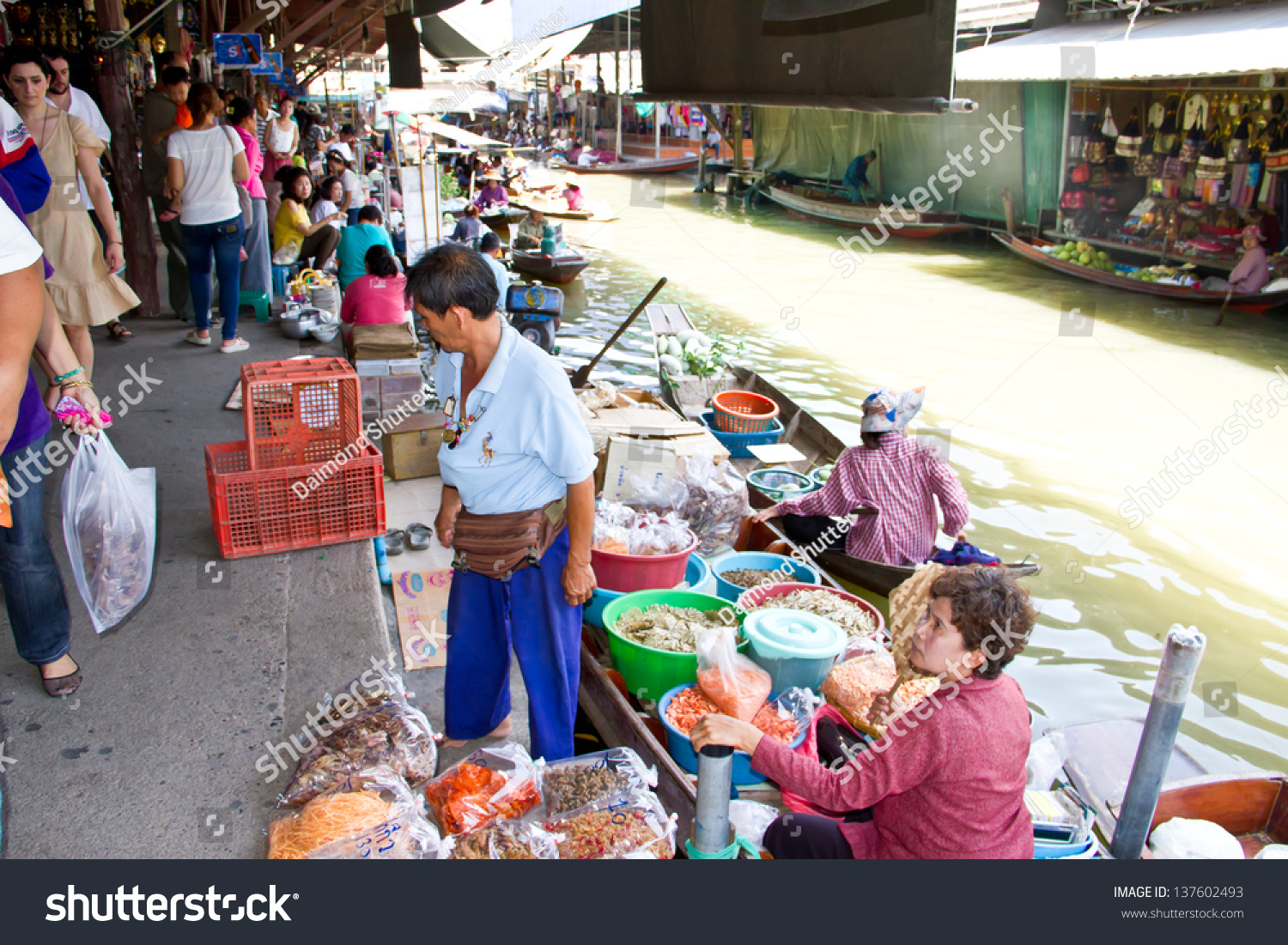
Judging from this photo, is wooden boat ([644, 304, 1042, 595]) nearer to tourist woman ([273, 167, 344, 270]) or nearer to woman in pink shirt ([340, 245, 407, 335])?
woman in pink shirt ([340, 245, 407, 335])

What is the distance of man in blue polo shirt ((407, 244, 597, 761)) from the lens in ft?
8.14

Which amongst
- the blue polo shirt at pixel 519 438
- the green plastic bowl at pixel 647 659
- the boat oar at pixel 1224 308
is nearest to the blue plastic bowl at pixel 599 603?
the green plastic bowl at pixel 647 659

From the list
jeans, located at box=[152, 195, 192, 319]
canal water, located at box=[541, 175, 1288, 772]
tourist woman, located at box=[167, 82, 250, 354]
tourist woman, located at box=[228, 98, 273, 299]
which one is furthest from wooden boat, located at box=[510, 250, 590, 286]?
tourist woman, located at box=[167, 82, 250, 354]

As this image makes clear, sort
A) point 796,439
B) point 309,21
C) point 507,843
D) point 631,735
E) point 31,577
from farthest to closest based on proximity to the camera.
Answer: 1. point 309,21
2. point 796,439
3. point 631,735
4. point 31,577
5. point 507,843

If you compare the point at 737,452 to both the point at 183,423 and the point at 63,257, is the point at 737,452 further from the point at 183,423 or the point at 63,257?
the point at 63,257

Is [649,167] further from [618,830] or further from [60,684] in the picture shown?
[618,830]

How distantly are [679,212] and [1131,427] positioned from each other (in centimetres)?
1961

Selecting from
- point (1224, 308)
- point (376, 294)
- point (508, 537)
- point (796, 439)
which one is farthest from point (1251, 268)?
point (508, 537)

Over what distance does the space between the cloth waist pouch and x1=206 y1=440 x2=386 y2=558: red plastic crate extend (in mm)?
1449

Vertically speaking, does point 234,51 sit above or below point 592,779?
above

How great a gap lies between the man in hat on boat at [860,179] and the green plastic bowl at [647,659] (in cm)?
2021

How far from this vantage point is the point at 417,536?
4.61m

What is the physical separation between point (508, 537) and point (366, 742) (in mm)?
815
